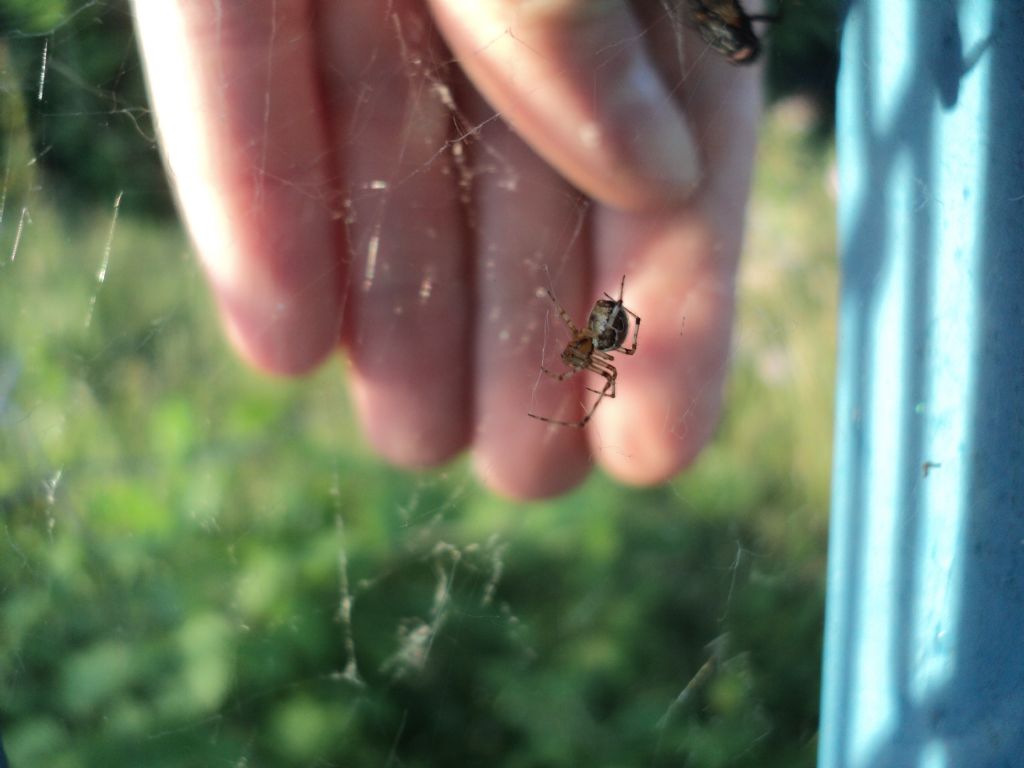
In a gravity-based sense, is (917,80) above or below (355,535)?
above

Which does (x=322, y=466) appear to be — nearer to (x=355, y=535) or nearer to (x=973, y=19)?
(x=355, y=535)

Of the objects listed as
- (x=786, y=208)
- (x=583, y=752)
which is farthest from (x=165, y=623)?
(x=786, y=208)

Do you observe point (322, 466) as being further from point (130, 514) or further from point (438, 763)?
point (438, 763)

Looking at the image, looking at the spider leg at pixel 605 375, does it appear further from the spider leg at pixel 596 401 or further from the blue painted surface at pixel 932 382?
the blue painted surface at pixel 932 382

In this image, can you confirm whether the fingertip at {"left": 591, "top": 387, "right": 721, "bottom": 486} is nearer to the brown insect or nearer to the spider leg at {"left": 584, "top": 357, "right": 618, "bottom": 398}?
the spider leg at {"left": 584, "top": 357, "right": 618, "bottom": 398}

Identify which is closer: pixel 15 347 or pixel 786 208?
pixel 15 347

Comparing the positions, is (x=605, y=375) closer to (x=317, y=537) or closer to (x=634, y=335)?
(x=634, y=335)

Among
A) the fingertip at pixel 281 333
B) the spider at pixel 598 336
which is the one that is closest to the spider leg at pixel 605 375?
the spider at pixel 598 336

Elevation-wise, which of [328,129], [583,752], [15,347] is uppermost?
[328,129]
